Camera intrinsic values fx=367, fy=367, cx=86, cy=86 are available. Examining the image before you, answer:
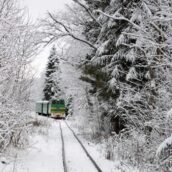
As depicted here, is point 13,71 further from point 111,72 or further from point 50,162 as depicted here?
point 111,72

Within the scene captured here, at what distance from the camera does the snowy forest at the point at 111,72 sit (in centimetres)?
786

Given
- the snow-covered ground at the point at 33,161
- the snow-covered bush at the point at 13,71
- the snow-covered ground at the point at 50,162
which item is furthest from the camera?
the snow-covered ground at the point at 50,162

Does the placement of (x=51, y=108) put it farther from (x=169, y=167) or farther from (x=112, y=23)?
(x=169, y=167)

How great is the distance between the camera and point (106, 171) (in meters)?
10.1

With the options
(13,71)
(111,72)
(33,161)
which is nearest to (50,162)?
(33,161)

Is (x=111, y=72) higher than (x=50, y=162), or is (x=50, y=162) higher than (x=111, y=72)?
(x=111, y=72)

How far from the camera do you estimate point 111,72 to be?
17.0 metres

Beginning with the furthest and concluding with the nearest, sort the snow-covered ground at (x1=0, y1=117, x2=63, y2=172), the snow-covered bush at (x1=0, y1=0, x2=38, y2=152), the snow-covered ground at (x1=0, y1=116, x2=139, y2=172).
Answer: the snow-covered ground at (x1=0, y1=116, x2=139, y2=172) < the snow-covered ground at (x1=0, y1=117, x2=63, y2=172) < the snow-covered bush at (x1=0, y1=0, x2=38, y2=152)

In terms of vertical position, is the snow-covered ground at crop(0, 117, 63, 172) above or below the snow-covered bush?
below

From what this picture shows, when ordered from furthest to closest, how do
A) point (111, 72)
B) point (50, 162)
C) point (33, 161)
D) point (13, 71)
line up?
point (111, 72)
point (50, 162)
point (33, 161)
point (13, 71)

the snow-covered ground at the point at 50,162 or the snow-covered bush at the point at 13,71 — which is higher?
the snow-covered bush at the point at 13,71

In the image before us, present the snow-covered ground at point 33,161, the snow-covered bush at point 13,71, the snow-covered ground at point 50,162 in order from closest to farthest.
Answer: the snow-covered bush at point 13,71
the snow-covered ground at point 33,161
the snow-covered ground at point 50,162

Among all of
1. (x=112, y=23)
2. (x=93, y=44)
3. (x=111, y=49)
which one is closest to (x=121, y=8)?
(x=112, y=23)

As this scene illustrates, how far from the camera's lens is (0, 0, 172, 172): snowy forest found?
7.86 m
